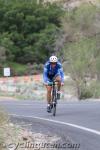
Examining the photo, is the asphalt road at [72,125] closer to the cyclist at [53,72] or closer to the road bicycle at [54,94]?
the road bicycle at [54,94]

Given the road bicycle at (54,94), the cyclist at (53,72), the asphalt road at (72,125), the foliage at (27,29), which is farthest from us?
the foliage at (27,29)

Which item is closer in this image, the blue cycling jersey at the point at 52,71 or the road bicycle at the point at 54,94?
the blue cycling jersey at the point at 52,71

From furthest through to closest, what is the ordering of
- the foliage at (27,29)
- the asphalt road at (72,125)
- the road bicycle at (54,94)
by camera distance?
the foliage at (27,29) < the road bicycle at (54,94) < the asphalt road at (72,125)

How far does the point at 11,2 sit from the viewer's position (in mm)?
76125

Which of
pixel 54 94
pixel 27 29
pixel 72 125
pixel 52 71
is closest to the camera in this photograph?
pixel 72 125

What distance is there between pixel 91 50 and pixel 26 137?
28945 millimetres

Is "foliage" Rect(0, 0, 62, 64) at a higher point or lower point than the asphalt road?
higher

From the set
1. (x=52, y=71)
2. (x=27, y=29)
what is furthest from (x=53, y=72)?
(x=27, y=29)

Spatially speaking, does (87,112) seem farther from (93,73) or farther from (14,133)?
(93,73)

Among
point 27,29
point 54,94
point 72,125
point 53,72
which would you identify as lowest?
point 72,125

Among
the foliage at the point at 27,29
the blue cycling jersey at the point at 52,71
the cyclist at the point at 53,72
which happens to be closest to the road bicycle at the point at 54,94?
the cyclist at the point at 53,72

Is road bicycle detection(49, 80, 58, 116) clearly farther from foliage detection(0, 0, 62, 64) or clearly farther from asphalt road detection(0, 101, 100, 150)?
foliage detection(0, 0, 62, 64)

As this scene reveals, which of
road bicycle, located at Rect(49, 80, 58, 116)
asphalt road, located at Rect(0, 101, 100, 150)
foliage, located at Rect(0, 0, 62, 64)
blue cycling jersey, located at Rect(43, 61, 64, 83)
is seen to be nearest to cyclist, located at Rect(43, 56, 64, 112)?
blue cycling jersey, located at Rect(43, 61, 64, 83)

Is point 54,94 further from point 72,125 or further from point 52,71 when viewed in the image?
point 72,125
